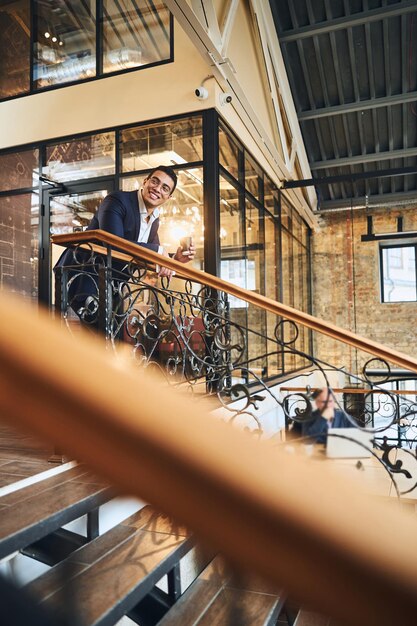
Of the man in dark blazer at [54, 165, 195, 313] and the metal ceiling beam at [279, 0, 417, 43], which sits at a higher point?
the metal ceiling beam at [279, 0, 417, 43]

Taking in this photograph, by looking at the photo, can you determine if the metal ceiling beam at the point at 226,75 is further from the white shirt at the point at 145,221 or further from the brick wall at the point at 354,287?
the brick wall at the point at 354,287

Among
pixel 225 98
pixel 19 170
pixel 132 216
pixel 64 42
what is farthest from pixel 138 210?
pixel 64 42

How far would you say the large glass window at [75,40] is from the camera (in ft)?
17.2

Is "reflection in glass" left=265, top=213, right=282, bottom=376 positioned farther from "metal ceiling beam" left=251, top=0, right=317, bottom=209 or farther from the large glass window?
the large glass window

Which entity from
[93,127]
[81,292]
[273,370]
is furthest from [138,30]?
[273,370]

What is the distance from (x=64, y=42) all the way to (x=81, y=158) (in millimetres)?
1676

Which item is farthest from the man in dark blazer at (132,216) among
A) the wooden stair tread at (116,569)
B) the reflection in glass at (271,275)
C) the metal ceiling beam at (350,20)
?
the metal ceiling beam at (350,20)

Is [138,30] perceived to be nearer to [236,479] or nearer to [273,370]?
[273,370]

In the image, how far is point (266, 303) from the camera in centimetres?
254

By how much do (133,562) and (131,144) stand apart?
448 centimetres

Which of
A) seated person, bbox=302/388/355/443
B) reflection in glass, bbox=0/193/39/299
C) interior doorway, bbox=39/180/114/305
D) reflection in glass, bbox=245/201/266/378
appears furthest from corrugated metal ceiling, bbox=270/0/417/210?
seated person, bbox=302/388/355/443

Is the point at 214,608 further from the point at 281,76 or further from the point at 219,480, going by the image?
the point at 281,76

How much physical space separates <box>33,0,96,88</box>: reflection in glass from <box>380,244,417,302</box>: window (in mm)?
7263

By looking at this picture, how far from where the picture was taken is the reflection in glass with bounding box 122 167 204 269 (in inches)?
193
